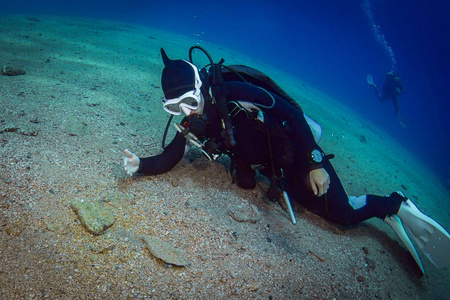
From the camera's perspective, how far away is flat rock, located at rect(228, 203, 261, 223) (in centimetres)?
300

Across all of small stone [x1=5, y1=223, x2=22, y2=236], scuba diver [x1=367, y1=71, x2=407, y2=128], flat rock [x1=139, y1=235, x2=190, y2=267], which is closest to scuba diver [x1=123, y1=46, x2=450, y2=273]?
flat rock [x1=139, y1=235, x2=190, y2=267]

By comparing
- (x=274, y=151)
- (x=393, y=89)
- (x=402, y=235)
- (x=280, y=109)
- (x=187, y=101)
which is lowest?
(x=402, y=235)

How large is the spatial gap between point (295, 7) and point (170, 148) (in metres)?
61.4

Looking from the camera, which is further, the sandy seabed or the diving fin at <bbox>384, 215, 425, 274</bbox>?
the diving fin at <bbox>384, 215, 425, 274</bbox>

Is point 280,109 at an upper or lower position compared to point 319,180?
upper

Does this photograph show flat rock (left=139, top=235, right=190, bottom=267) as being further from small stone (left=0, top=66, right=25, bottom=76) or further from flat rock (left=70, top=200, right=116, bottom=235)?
small stone (left=0, top=66, right=25, bottom=76)

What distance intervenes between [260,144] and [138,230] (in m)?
1.91

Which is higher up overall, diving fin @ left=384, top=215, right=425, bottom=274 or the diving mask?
the diving mask

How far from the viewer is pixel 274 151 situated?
3227mm

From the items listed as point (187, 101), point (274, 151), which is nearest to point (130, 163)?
point (187, 101)

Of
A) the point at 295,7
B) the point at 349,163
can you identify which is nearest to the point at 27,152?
the point at 349,163

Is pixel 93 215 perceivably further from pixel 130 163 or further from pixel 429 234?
pixel 429 234

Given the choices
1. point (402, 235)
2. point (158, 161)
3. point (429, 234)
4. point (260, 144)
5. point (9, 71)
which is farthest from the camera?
point (9, 71)

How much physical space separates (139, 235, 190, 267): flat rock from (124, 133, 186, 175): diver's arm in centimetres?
95
